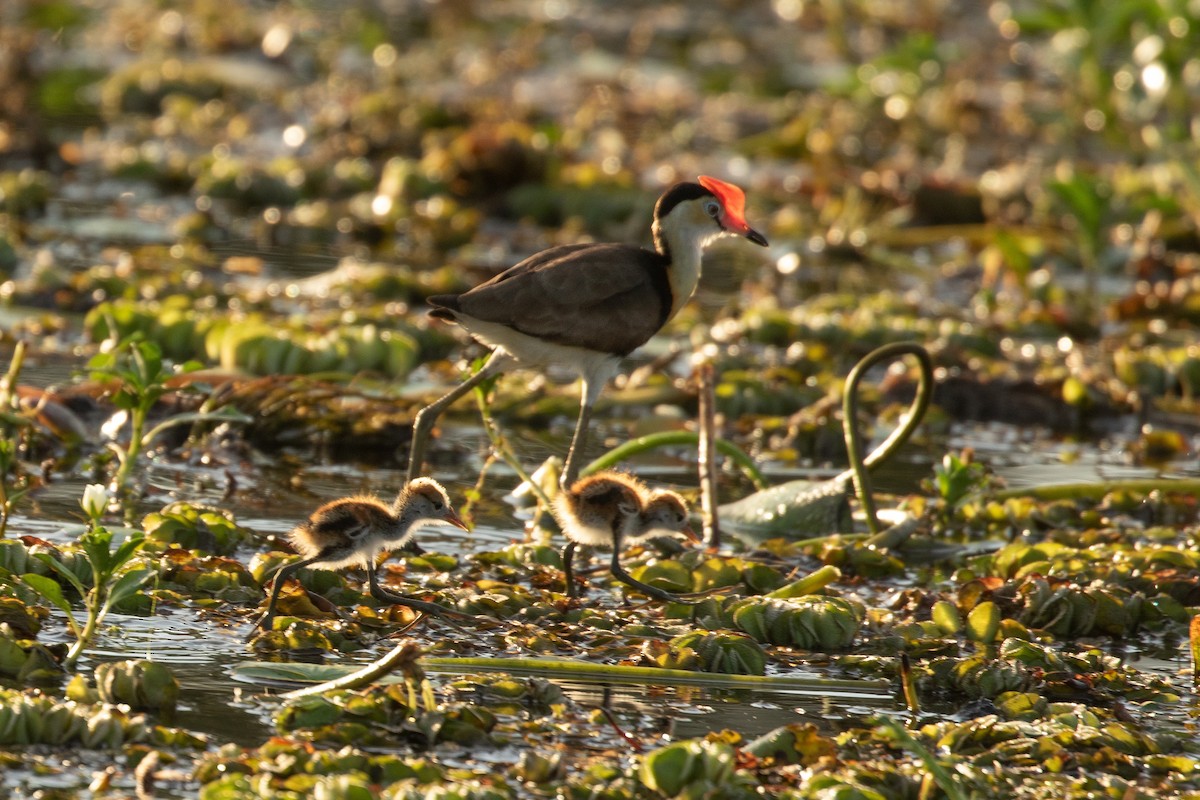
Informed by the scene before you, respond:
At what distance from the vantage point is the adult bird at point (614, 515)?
5.72m

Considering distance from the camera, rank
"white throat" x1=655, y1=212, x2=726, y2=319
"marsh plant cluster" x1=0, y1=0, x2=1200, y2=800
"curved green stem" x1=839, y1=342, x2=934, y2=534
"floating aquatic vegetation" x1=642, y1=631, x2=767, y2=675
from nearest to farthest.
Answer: "marsh plant cluster" x1=0, y1=0, x2=1200, y2=800, "floating aquatic vegetation" x1=642, y1=631, x2=767, y2=675, "curved green stem" x1=839, y1=342, x2=934, y2=534, "white throat" x1=655, y1=212, x2=726, y2=319

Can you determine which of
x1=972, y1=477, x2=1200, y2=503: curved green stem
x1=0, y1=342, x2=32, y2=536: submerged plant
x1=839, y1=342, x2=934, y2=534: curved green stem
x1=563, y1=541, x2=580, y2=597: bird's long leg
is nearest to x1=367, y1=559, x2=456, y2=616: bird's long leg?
x1=563, y1=541, x2=580, y2=597: bird's long leg

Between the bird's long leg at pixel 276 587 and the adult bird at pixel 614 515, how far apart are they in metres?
0.88

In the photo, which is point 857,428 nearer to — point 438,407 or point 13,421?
point 438,407

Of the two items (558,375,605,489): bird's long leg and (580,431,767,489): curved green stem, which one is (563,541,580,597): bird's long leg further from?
(580,431,767,489): curved green stem

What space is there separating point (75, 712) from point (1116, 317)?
799cm

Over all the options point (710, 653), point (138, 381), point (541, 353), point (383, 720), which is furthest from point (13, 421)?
point (710, 653)

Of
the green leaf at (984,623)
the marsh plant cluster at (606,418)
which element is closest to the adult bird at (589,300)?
the marsh plant cluster at (606,418)

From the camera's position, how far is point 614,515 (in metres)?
5.72

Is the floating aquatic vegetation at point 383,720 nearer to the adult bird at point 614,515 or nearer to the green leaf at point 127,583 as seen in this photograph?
the green leaf at point 127,583

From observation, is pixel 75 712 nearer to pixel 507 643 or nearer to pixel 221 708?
pixel 221 708

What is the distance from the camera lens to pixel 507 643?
5.31 meters

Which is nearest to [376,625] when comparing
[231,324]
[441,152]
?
[231,324]

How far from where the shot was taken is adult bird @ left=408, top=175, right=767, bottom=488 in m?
6.39
